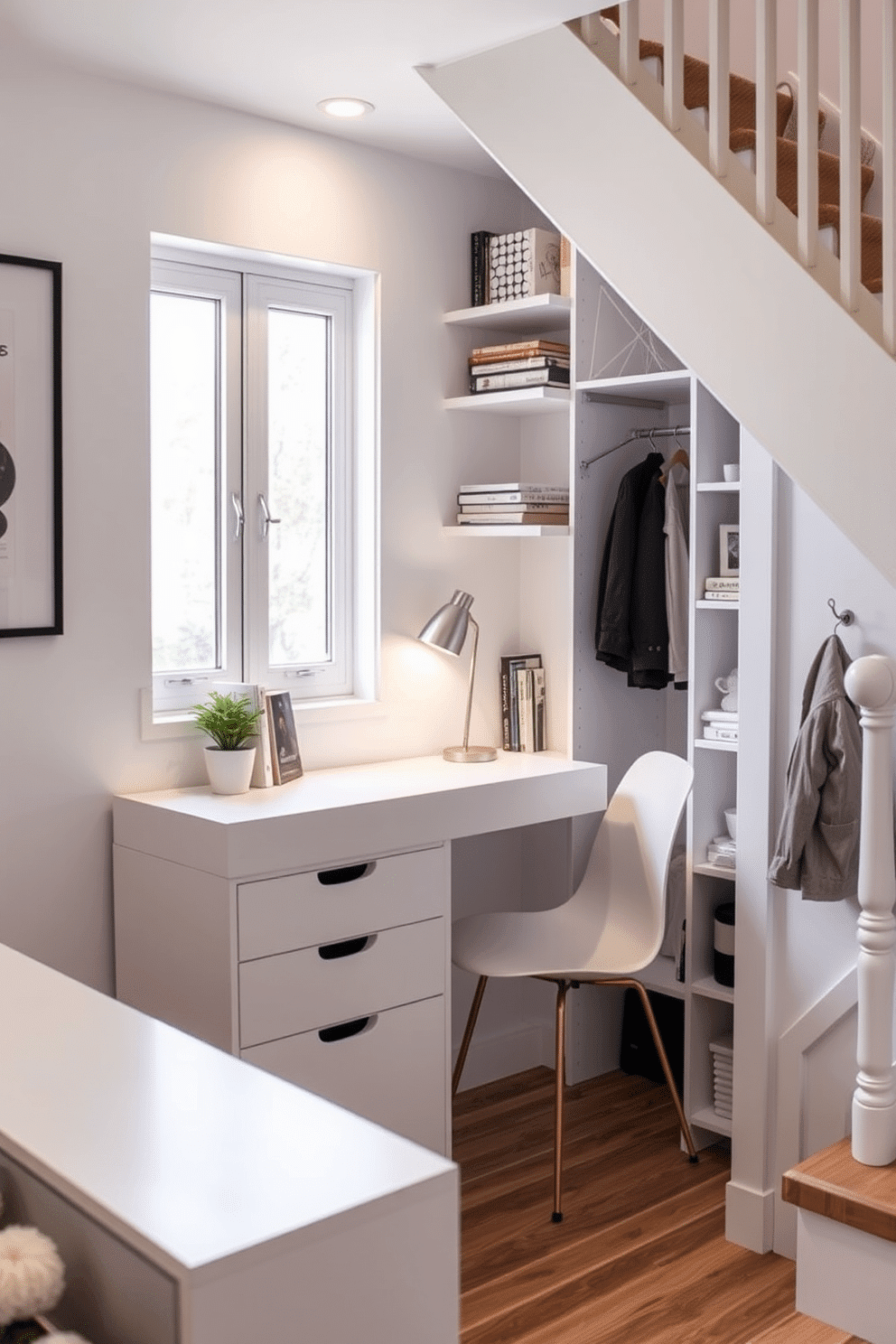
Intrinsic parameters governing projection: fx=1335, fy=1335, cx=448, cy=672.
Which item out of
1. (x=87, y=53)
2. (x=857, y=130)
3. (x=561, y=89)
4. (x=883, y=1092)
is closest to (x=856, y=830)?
(x=883, y=1092)

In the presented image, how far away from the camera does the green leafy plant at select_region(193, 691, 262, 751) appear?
3.05 metres

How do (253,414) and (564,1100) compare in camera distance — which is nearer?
(253,414)

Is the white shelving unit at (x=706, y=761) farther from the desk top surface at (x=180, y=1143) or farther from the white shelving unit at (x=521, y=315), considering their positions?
the desk top surface at (x=180, y=1143)

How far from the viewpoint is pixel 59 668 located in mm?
2912

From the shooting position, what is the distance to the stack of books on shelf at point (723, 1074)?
3.18 metres

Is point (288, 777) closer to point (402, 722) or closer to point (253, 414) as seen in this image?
point (402, 722)

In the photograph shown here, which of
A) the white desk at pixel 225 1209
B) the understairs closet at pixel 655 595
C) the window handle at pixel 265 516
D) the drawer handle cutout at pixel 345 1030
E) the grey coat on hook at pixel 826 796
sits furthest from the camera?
the window handle at pixel 265 516

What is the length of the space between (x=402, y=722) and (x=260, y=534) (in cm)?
65

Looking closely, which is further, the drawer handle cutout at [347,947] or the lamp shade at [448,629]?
the lamp shade at [448,629]

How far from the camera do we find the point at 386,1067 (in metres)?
2.94

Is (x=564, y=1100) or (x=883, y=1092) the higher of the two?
(x=883, y=1092)

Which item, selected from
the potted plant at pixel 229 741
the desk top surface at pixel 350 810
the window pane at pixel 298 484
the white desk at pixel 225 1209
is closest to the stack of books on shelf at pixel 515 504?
the window pane at pixel 298 484

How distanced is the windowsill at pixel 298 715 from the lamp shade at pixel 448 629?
0.80ft

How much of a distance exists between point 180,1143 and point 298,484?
2528 millimetres
